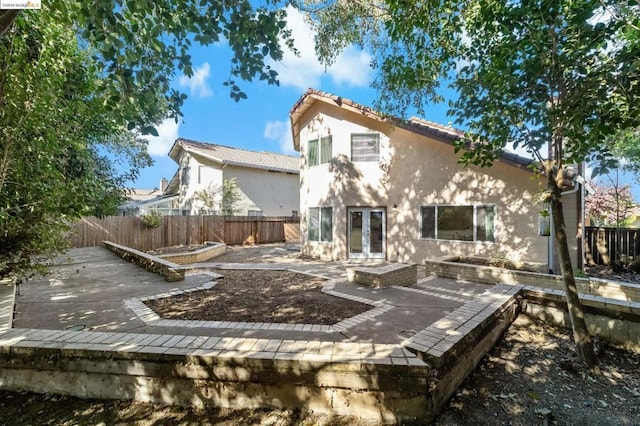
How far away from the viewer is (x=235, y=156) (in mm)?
20875

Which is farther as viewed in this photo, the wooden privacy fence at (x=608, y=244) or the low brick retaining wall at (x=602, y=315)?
the wooden privacy fence at (x=608, y=244)

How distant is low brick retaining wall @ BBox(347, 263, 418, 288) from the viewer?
6711mm

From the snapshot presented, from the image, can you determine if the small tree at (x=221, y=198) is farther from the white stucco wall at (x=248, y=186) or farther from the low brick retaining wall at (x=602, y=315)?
the low brick retaining wall at (x=602, y=315)

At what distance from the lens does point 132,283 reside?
6805 millimetres

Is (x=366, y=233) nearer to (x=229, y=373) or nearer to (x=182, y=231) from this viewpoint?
(x=229, y=373)

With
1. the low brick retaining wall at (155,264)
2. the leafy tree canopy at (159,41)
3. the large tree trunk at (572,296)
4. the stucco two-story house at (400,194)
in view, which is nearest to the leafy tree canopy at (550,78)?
the large tree trunk at (572,296)

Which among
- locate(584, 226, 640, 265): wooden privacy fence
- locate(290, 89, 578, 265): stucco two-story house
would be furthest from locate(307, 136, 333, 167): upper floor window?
locate(584, 226, 640, 265): wooden privacy fence

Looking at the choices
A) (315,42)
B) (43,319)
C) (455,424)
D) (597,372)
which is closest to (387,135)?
(315,42)

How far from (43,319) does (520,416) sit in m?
6.46

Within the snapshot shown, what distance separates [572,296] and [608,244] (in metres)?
9.26

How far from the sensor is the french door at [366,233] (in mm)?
11641

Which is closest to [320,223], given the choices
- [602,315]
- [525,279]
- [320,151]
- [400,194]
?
[320,151]

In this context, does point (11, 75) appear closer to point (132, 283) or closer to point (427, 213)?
point (132, 283)

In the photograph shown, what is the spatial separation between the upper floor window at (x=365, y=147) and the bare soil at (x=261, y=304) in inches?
244
